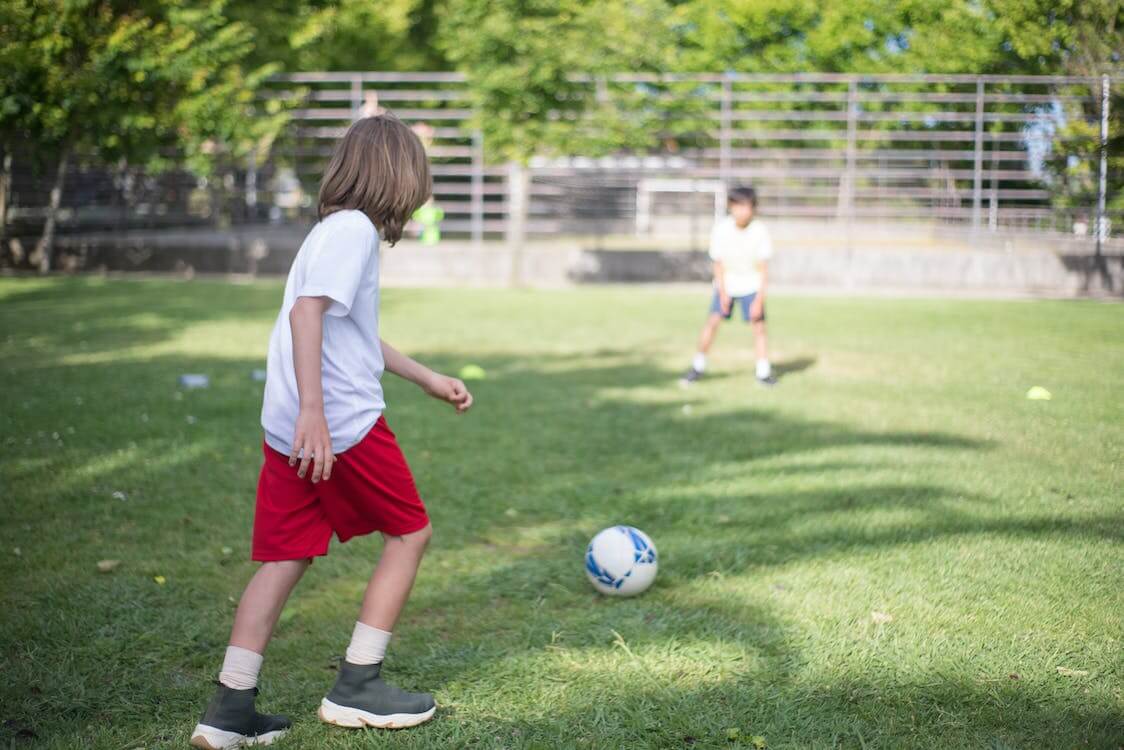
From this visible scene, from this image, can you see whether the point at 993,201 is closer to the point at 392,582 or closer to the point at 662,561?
the point at 662,561

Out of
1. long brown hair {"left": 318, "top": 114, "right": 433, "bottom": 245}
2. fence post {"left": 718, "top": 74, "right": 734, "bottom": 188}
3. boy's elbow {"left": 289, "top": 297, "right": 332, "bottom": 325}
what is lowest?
boy's elbow {"left": 289, "top": 297, "right": 332, "bottom": 325}

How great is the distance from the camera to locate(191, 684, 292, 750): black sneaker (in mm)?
2527

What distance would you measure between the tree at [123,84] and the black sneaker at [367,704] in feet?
46.8

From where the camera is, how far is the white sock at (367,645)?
8.75ft

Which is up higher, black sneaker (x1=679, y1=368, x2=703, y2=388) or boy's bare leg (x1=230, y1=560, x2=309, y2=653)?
boy's bare leg (x1=230, y1=560, x2=309, y2=653)

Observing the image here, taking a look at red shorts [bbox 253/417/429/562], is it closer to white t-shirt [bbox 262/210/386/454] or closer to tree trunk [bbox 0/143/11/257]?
white t-shirt [bbox 262/210/386/454]

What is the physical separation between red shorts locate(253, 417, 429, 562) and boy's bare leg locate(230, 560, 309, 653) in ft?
0.13

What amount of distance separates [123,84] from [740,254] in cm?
1201

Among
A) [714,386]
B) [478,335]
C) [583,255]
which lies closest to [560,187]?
[583,255]

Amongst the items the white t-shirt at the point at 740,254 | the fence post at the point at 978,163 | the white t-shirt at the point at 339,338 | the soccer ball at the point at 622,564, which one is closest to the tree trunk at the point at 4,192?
the white t-shirt at the point at 740,254

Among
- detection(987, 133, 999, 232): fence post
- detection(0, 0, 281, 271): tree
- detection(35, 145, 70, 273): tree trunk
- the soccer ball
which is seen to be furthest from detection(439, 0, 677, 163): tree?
the soccer ball

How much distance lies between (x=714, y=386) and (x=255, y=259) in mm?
12119

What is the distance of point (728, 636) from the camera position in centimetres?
327

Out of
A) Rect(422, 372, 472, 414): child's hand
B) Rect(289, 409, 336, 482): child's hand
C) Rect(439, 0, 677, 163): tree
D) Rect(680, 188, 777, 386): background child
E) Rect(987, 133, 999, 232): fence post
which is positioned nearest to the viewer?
Rect(289, 409, 336, 482): child's hand
